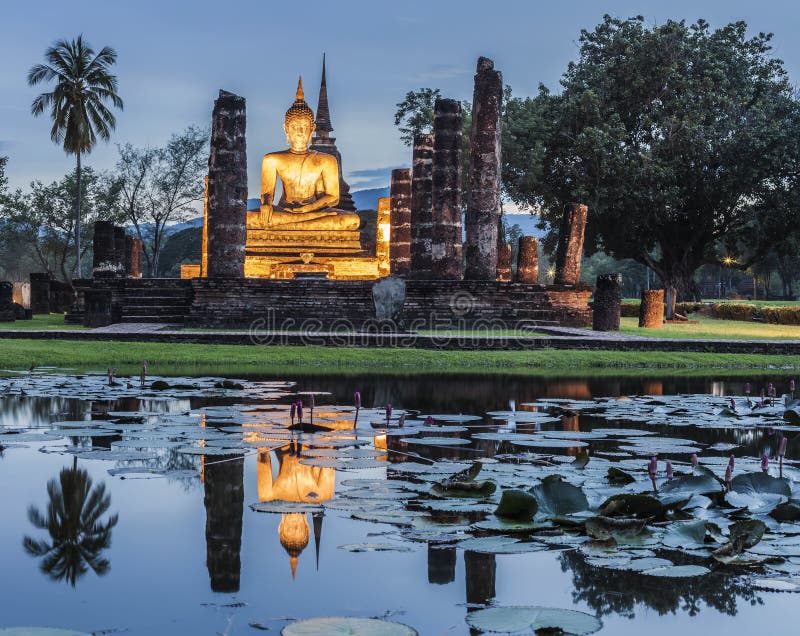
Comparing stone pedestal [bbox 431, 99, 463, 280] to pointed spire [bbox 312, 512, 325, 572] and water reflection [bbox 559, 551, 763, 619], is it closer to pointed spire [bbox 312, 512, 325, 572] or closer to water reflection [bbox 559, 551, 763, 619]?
pointed spire [bbox 312, 512, 325, 572]

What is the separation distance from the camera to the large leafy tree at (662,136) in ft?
127

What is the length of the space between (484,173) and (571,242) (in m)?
3.31

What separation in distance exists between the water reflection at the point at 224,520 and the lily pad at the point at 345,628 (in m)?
0.62

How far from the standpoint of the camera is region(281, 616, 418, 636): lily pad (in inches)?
125

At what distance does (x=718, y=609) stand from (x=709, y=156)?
3744cm

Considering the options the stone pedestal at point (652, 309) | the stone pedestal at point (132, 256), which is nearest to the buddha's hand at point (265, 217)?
the stone pedestal at point (132, 256)

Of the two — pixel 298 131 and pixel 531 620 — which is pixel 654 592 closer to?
pixel 531 620

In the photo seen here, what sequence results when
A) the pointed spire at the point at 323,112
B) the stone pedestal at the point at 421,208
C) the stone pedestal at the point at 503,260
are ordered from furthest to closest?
1. the pointed spire at the point at 323,112
2. the stone pedestal at the point at 503,260
3. the stone pedestal at the point at 421,208

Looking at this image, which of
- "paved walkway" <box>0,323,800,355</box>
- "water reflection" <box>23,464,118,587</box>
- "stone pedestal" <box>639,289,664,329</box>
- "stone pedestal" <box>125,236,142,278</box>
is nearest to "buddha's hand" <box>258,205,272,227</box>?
"stone pedestal" <box>125,236,142,278</box>

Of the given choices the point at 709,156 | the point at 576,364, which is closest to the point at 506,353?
the point at 576,364

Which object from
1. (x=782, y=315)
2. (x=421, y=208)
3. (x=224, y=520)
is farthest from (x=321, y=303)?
(x=224, y=520)

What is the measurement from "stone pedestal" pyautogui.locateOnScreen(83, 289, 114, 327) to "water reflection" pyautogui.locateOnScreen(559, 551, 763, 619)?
19.2 metres

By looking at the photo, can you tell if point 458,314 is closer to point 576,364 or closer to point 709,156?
point 576,364

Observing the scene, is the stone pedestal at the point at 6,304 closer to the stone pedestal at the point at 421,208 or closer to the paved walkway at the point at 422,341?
the paved walkway at the point at 422,341
